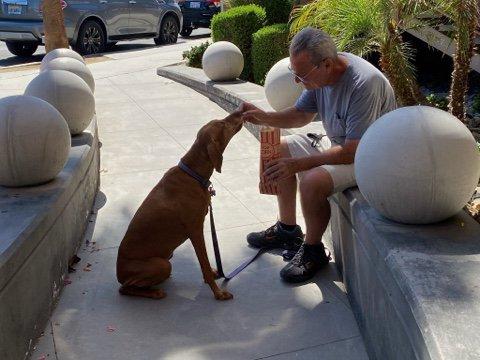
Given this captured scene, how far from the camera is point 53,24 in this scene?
11.9m

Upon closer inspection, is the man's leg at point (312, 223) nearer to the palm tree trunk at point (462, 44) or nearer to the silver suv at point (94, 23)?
the palm tree trunk at point (462, 44)

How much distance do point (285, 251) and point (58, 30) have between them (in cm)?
875

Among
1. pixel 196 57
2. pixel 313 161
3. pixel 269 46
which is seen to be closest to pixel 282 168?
pixel 313 161

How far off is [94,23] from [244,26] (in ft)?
21.8

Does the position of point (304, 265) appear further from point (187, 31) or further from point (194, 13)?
point (194, 13)

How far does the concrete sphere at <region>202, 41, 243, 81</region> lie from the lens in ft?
32.5

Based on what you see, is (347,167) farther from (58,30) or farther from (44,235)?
(58,30)

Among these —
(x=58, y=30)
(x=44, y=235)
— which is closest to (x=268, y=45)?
(x=58, y=30)

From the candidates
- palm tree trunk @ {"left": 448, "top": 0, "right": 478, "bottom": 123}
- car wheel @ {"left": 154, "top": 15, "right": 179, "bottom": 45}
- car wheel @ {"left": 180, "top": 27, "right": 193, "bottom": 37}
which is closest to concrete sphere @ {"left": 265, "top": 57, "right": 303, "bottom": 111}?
palm tree trunk @ {"left": 448, "top": 0, "right": 478, "bottom": 123}

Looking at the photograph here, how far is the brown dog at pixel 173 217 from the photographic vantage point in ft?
13.0

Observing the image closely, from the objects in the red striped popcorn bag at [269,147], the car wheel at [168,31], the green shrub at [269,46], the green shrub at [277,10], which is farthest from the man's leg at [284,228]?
the car wheel at [168,31]

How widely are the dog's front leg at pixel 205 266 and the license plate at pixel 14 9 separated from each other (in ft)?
44.4

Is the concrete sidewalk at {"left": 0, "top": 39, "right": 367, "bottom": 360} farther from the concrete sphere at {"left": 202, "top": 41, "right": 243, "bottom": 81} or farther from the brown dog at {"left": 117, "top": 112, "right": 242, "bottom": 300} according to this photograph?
the concrete sphere at {"left": 202, "top": 41, "right": 243, "bottom": 81}

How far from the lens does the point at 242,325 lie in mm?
3855
